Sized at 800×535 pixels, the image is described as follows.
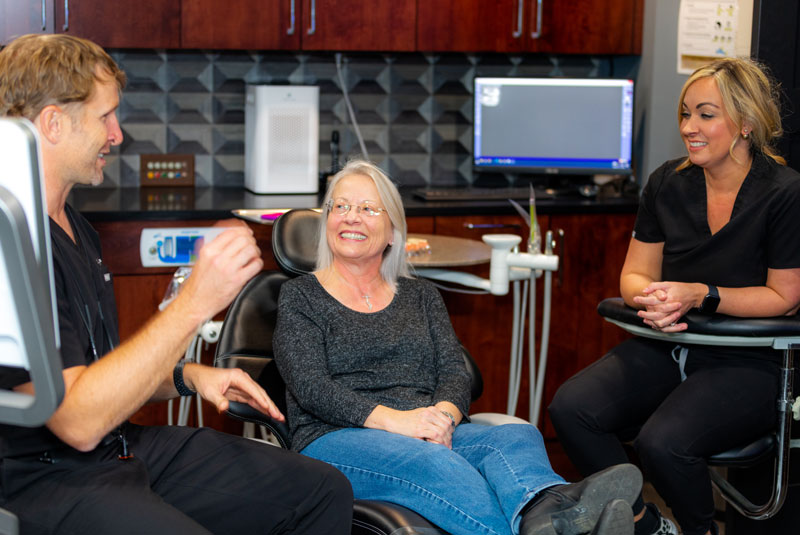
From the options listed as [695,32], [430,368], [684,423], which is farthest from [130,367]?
[695,32]

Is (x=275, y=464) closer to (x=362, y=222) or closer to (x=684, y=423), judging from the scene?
(x=362, y=222)

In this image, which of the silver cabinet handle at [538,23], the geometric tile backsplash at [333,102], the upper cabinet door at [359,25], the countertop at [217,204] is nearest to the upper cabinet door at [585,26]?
the silver cabinet handle at [538,23]

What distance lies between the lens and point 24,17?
3.30 m

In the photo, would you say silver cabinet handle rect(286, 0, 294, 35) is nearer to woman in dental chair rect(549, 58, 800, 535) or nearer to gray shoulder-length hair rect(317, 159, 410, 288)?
gray shoulder-length hair rect(317, 159, 410, 288)

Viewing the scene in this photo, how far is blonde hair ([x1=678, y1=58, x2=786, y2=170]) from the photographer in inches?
95.9

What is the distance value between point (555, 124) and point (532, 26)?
39 centimetres

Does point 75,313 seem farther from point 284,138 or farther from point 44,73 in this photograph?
point 284,138

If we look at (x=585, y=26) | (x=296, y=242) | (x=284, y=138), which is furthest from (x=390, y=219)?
(x=585, y=26)

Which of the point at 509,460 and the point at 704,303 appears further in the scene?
the point at 704,303

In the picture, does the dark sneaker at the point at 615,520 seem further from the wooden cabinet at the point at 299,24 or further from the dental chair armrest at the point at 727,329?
the wooden cabinet at the point at 299,24

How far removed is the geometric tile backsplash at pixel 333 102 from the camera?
3.81m

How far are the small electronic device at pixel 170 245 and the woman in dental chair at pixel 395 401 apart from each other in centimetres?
93

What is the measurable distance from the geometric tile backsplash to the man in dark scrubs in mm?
1970

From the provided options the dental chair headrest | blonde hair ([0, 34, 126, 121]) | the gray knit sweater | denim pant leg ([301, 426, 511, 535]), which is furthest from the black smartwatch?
blonde hair ([0, 34, 126, 121])
